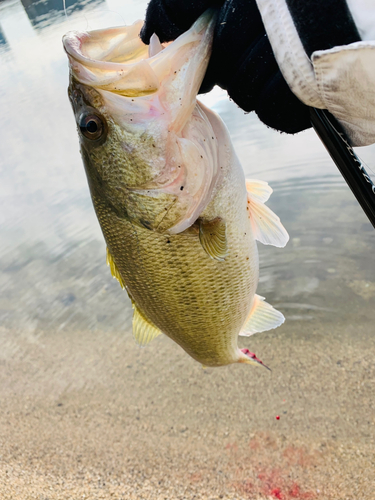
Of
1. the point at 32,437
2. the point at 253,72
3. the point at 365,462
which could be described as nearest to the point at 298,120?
the point at 253,72

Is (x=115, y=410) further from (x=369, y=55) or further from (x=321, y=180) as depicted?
(x=321, y=180)

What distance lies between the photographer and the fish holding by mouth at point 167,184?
113cm

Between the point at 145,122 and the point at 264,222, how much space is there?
702 mm

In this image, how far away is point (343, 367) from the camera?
2.74 metres

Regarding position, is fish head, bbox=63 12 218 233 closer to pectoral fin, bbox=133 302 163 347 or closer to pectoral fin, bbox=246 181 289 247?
pectoral fin, bbox=246 181 289 247

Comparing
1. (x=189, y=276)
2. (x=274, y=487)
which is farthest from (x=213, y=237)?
(x=274, y=487)

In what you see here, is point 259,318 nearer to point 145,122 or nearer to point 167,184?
point 167,184

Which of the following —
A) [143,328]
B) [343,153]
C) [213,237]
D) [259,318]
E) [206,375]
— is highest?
[343,153]

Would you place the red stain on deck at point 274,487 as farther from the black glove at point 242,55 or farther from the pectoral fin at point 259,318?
the black glove at point 242,55

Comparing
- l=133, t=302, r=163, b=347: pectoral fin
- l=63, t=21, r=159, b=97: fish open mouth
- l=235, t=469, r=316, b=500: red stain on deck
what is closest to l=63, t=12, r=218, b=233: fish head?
l=63, t=21, r=159, b=97: fish open mouth

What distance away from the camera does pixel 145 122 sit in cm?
120

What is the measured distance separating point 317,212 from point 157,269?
302 centimetres

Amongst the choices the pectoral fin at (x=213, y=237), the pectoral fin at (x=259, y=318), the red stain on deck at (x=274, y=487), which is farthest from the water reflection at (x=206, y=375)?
the pectoral fin at (x=213, y=237)

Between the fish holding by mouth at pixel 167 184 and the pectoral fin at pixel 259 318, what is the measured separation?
0.23 m
